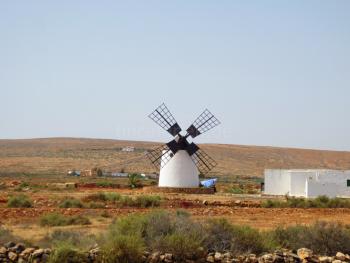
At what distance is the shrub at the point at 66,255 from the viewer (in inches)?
468

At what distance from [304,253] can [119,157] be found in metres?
97.4

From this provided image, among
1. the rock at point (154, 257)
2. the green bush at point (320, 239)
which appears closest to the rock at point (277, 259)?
the green bush at point (320, 239)

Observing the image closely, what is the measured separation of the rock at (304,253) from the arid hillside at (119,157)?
78.1m

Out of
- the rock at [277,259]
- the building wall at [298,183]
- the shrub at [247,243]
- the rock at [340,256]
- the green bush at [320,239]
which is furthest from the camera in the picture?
the building wall at [298,183]

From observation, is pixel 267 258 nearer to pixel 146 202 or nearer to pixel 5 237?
pixel 5 237

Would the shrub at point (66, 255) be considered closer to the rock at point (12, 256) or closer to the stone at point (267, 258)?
the rock at point (12, 256)

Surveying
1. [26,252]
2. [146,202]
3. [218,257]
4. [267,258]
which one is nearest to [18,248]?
[26,252]

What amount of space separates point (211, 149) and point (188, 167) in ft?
267

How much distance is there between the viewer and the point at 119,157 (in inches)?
4326

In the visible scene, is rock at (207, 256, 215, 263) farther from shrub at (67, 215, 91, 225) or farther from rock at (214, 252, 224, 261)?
shrub at (67, 215, 91, 225)

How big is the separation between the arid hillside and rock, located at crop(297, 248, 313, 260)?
78.1 m

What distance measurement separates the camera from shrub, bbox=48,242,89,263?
11.9 m

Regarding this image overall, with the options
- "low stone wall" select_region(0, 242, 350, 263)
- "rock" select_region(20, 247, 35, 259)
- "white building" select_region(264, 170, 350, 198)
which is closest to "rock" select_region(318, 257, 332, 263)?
"low stone wall" select_region(0, 242, 350, 263)

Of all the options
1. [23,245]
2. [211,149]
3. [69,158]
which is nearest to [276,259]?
[23,245]
